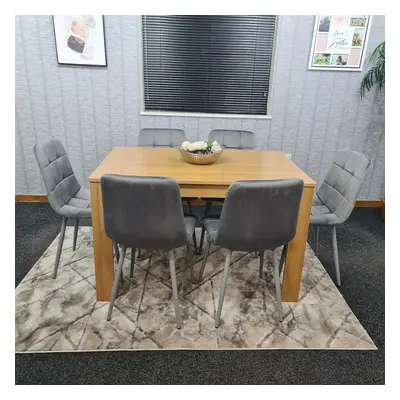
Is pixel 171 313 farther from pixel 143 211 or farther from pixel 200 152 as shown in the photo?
pixel 200 152

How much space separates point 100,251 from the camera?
1.85 meters

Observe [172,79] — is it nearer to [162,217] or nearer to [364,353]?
[162,217]

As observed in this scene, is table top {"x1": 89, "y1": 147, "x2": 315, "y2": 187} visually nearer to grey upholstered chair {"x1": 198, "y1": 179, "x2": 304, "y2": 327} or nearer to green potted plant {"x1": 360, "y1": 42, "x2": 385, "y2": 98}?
grey upholstered chair {"x1": 198, "y1": 179, "x2": 304, "y2": 327}

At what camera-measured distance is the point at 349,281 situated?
7.35 feet

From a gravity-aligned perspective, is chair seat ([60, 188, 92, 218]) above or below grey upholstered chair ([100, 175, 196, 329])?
below

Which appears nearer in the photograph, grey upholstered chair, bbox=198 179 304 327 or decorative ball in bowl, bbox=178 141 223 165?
grey upholstered chair, bbox=198 179 304 327

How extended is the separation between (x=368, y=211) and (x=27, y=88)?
3727 millimetres

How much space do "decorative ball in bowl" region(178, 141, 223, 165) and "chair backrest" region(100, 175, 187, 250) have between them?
59cm

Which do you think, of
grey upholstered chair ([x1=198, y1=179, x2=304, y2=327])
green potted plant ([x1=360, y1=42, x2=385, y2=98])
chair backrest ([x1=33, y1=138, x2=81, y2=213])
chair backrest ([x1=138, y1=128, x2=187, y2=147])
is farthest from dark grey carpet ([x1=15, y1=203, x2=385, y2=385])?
green potted plant ([x1=360, y1=42, x2=385, y2=98])

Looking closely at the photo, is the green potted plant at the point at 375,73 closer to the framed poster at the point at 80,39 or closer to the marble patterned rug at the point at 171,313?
the marble patterned rug at the point at 171,313

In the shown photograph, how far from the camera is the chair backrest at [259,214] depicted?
1.47 m

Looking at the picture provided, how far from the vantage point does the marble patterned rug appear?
167cm

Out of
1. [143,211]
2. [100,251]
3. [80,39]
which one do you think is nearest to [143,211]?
[143,211]

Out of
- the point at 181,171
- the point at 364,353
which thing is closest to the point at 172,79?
A: the point at 181,171
